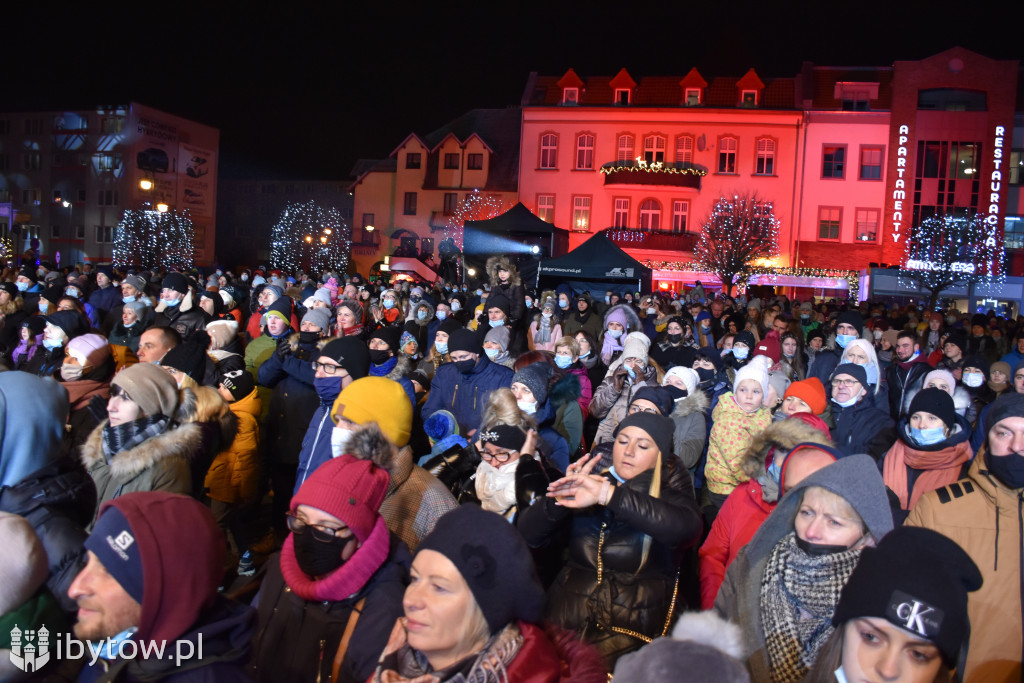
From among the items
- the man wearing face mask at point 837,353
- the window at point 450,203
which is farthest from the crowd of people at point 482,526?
the window at point 450,203

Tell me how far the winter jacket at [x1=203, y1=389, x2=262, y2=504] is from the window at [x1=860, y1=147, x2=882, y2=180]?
1537 inches

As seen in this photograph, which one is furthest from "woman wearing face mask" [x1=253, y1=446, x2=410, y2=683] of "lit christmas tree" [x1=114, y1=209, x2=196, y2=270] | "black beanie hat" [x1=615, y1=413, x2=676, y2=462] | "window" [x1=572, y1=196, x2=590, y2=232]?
"lit christmas tree" [x1=114, y1=209, x2=196, y2=270]

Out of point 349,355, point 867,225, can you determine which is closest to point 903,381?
point 349,355

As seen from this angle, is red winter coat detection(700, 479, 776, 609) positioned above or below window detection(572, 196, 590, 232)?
below

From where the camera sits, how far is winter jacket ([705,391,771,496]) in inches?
205

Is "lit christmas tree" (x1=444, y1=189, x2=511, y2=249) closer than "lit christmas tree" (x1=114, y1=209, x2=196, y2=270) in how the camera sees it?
Yes

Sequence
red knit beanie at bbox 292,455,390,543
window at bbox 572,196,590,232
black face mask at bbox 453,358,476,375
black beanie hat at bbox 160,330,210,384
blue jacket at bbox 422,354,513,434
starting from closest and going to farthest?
red knit beanie at bbox 292,455,390,543 < black beanie hat at bbox 160,330,210,384 < blue jacket at bbox 422,354,513,434 < black face mask at bbox 453,358,476,375 < window at bbox 572,196,590,232

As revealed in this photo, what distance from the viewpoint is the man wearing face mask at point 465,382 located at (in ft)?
20.5

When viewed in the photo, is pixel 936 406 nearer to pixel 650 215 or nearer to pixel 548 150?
pixel 650 215

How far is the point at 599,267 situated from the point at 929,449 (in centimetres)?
1448

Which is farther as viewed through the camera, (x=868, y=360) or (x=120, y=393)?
(x=868, y=360)

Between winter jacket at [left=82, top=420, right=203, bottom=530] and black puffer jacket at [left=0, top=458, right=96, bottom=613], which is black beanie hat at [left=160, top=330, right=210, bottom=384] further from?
black puffer jacket at [left=0, top=458, right=96, bottom=613]

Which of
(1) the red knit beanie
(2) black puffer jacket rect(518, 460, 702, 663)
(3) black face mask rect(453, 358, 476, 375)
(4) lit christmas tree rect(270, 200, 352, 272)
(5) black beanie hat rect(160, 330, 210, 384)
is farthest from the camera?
(4) lit christmas tree rect(270, 200, 352, 272)

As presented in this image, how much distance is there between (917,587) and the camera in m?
2.06
